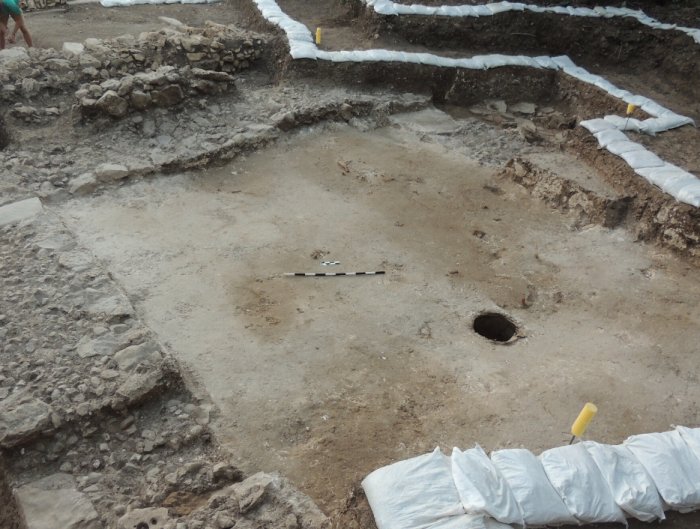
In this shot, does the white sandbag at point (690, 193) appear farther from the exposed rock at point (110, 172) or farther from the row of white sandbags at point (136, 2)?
the row of white sandbags at point (136, 2)

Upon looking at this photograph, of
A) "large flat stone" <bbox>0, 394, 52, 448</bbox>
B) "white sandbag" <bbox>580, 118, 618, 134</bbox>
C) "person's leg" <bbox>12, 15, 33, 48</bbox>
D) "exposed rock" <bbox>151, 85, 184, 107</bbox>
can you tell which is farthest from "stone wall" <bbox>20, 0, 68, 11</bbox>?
"white sandbag" <bbox>580, 118, 618, 134</bbox>

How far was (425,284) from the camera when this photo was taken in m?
6.79

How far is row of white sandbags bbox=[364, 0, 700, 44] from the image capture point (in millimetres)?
11417

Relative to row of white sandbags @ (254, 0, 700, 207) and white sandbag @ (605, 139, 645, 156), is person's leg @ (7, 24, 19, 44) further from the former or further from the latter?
white sandbag @ (605, 139, 645, 156)

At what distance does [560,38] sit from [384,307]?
352 inches

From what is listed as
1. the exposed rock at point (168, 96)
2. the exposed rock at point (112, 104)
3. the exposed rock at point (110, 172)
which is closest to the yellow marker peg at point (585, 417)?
the exposed rock at point (110, 172)

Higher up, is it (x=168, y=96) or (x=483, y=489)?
(x=168, y=96)

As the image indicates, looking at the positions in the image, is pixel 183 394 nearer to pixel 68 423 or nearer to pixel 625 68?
pixel 68 423

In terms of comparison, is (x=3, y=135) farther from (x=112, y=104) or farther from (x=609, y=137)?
(x=609, y=137)

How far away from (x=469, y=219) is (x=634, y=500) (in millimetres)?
4670

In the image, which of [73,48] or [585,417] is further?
[73,48]

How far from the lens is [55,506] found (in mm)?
4176

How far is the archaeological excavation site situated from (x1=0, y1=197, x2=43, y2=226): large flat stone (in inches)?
2.3

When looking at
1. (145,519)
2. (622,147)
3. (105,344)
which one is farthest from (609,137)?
(145,519)
